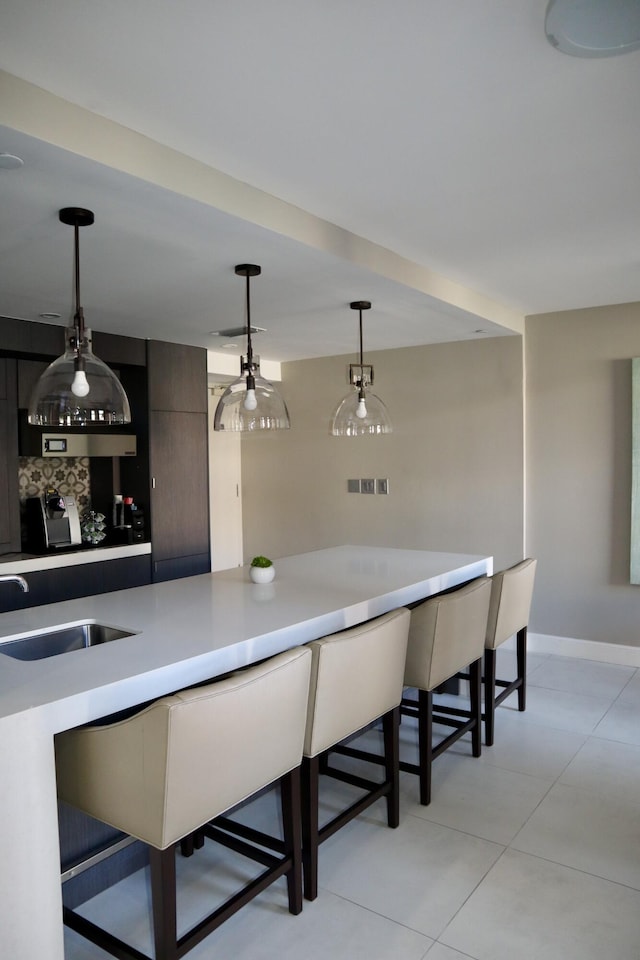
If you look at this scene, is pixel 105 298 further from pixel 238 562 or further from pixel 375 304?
pixel 238 562

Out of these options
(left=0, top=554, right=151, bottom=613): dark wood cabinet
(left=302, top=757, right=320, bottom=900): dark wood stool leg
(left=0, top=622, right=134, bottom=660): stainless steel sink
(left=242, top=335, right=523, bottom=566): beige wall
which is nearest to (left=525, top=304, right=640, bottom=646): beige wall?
(left=242, top=335, right=523, bottom=566): beige wall

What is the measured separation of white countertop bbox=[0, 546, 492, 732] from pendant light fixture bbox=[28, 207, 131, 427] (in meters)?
0.75

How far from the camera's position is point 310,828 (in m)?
2.26

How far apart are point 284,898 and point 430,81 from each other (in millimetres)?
2534

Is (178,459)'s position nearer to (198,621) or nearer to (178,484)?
(178,484)

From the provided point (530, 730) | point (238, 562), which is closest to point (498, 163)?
point (530, 730)

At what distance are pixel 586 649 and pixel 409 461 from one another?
6.36 ft

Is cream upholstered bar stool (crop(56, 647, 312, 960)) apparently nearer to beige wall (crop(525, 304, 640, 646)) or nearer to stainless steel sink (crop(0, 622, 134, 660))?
stainless steel sink (crop(0, 622, 134, 660))

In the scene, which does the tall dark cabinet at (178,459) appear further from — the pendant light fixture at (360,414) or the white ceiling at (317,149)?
the pendant light fixture at (360,414)

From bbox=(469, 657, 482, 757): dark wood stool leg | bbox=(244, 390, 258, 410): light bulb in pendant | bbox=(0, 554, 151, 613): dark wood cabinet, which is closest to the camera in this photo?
bbox=(244, 390, 258, 410): light bulb in pendant

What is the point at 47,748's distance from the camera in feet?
5.50

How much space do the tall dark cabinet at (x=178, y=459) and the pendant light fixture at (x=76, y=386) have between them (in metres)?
2.63

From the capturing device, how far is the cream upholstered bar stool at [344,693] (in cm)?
222

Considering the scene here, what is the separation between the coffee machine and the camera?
14.9 feet
